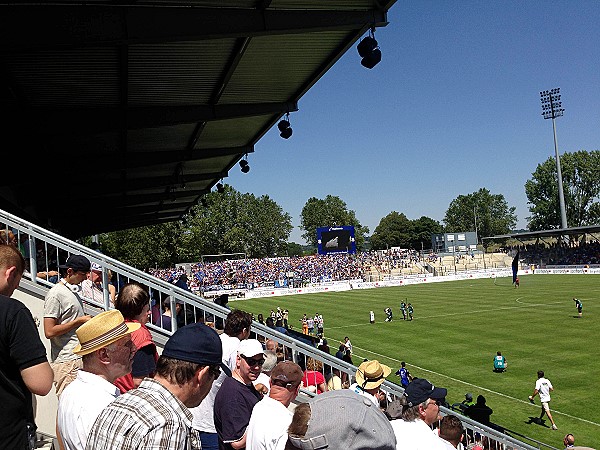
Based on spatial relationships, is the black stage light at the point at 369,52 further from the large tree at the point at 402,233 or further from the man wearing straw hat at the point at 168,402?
the large tree at the point at 402,233

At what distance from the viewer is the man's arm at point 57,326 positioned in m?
5.16

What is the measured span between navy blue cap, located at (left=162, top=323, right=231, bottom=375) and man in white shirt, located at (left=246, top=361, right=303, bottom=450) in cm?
150

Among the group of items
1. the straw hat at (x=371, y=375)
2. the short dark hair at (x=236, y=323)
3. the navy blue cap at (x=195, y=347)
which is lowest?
the straw hat at (x=371, y=375)

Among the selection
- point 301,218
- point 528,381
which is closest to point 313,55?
point 528,381

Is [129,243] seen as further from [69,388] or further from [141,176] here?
[69,388]

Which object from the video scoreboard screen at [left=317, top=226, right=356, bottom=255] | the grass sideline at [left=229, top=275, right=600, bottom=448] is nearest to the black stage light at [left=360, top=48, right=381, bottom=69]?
the grass sideline at [left=229, top=275, right=600, bottom=448]

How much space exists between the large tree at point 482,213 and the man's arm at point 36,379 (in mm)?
159471

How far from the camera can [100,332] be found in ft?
10.1

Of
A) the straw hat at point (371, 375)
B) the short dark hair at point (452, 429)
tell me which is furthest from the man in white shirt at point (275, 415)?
the short dark hair at point (452, 429)

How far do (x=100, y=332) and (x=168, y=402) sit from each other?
3.04 feet

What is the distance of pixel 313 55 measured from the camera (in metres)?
11.3

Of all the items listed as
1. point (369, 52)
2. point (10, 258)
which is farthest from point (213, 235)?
point (10, 258)

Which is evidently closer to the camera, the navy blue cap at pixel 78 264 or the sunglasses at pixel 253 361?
the sunglasses at pixel 253 361

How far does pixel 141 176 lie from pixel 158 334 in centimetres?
1726
